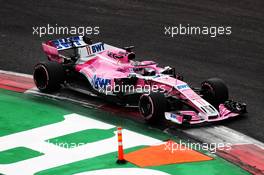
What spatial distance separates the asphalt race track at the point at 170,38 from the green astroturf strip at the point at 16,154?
14.8 ft

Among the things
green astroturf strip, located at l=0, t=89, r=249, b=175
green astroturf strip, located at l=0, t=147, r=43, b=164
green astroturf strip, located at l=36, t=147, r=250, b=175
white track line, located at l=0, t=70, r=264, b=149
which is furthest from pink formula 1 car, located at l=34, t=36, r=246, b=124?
green astroturf strip, located at l=0, t=147, r=43, b=164

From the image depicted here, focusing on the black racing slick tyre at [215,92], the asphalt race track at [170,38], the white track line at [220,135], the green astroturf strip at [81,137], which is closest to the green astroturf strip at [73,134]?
the green astroturf strip at [81,137]

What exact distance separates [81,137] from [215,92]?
3.42 m

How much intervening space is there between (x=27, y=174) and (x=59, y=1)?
1346 centimetres

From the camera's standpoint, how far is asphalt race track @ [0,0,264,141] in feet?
60.6

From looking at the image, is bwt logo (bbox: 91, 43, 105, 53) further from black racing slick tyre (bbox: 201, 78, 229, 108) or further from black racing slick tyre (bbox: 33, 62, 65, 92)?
black racing slick tyre (bbox: 201, 78, 229, 108)

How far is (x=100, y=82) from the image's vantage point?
15945 millimetres

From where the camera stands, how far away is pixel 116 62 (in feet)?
53.7

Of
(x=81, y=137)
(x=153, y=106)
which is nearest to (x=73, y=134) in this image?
(x=81, y=137)

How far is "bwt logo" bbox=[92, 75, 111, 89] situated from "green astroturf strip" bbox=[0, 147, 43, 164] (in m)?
2.92

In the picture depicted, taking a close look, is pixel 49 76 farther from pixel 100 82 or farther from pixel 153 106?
pixel 153 106

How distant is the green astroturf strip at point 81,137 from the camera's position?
46.0ft

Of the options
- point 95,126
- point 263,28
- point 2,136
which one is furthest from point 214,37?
point 2,136

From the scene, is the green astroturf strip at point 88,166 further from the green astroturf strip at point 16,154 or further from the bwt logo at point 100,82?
the bwt logo at point 100,82
